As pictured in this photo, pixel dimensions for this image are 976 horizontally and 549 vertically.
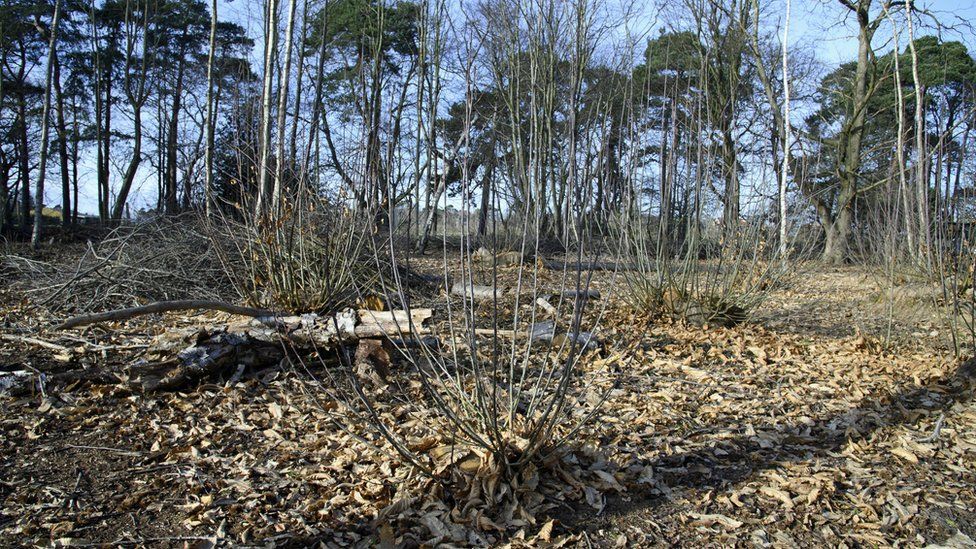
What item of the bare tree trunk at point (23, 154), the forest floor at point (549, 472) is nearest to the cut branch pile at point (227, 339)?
the forest floor at point (549, 472)

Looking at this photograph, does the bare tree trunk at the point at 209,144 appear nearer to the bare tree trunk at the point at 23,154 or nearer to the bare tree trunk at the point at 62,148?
the bare tree trunk at the point at 23,154

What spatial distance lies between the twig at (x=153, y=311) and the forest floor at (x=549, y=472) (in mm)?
408

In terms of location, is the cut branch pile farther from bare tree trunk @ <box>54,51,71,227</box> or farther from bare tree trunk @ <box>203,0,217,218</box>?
bare tree trunk @ <box>54,51,71,227</box>

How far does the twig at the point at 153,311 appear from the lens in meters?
3.40

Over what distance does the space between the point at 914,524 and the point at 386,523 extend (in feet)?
7.19

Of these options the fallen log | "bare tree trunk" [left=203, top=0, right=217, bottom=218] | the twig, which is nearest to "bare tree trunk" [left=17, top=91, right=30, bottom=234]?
"bare tree trunk" [left=203, top=0, right=217, bottom=218]

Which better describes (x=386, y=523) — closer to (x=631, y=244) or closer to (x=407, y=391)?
(x=407, y=391)

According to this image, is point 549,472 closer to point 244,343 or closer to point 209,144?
point 244,343

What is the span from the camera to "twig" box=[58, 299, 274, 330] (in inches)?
134

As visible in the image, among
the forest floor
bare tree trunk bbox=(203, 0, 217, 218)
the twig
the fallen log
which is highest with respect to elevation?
bare tree trunk bbox=(203, 0, 217, 218)

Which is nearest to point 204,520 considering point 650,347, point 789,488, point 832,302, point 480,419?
point 480,419

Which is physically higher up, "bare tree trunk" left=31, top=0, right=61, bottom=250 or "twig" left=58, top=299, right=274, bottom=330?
"bare tree trunk" left=31, top=0, right=61, bottom=250

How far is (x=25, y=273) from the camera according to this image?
6504mm

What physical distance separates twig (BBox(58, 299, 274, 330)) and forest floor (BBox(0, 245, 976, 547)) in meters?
0.41
